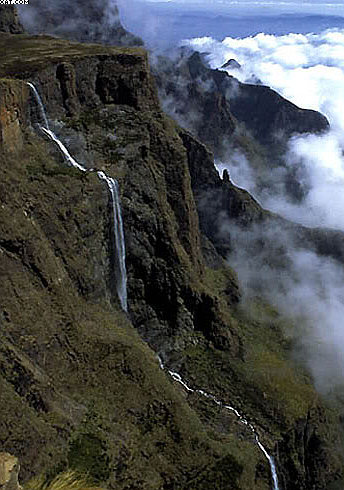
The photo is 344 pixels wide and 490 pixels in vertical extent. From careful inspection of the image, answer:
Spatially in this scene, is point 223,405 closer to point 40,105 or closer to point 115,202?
point 115,202

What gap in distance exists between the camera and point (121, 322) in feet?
161

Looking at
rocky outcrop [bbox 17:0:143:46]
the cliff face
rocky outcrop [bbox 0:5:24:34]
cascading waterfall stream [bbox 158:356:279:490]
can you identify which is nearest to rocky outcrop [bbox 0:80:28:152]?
the cliff face

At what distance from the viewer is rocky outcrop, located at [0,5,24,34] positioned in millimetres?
87938

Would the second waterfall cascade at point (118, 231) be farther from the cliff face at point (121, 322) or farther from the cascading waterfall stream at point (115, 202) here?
the cliff face at point (121, 322)

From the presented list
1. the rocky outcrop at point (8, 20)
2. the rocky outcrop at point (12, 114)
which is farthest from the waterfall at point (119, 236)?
the rocky outcrop at point (8, 20)

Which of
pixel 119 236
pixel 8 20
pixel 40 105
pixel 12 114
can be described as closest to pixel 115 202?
pixel 119 236

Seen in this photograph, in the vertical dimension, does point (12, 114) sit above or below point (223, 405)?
above

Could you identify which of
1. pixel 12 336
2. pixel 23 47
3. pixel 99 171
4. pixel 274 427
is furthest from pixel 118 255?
pixel 23 47

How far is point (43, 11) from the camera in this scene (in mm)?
123875

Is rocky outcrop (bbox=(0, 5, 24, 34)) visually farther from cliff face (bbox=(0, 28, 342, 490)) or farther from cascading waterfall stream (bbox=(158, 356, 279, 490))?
cascading waterfall stream (bbox=(158, 356, 279, 490))

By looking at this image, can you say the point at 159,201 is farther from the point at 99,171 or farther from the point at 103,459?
the point at 103,459

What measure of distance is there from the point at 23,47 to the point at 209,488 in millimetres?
55459

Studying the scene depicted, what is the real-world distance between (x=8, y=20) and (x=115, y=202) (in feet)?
171

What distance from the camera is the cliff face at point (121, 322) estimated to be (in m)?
36.1
